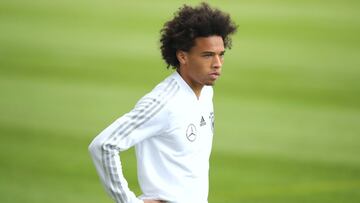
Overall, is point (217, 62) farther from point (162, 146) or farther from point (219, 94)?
point (219, 94)

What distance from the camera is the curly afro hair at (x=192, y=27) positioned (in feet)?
14.0

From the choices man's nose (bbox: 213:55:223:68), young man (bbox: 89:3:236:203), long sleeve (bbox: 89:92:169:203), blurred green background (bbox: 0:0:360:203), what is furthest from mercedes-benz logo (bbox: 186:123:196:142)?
blurred green background (bbox: 0:0:360:203)

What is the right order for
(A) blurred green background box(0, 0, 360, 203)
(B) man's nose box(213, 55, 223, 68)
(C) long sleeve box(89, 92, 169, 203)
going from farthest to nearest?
(A) blurred green background box(0, 0, 360, 203), (B) man's nose box(213, 55, 223, 68), (C) long sleeve box(89, 92, 169, 203)

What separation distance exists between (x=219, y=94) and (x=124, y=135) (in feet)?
16.1

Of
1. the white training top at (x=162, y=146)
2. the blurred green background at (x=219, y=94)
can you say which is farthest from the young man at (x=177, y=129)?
the blurred green background at (x=219, y=94)

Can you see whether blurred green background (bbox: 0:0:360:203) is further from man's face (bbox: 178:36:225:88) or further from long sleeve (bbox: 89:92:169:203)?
long sleeve (bbox: 89:92:169:203)

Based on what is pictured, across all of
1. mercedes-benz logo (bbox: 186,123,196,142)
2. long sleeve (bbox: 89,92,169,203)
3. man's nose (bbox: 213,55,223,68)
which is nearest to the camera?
long sleeve (bbox: 89,92,169,203)

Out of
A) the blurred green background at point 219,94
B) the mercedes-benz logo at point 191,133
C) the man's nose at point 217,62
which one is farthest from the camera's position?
the blurred green background at point 219,94

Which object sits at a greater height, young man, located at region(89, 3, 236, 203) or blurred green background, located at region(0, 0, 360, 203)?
blurred green background, located at region(0, 0, 360, 203)

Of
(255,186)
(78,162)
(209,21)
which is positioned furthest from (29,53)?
(209,21)

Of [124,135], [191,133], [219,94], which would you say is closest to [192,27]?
[191,133]

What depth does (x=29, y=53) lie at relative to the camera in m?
9.59

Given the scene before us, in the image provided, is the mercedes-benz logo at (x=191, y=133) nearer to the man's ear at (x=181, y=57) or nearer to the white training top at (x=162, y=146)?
the white training top at (x=162, y=146)

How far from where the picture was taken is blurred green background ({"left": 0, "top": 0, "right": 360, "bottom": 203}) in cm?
779
